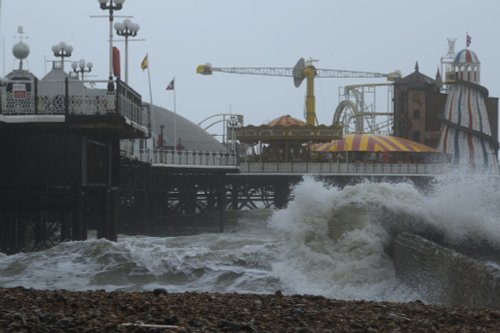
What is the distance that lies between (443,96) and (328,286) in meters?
86.9

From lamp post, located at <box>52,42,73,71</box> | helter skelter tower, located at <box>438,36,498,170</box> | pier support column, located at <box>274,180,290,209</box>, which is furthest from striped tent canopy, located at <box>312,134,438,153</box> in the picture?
lamp post, located at <box>52,42,73,71</box>

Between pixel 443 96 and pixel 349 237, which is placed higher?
pixel 443 96

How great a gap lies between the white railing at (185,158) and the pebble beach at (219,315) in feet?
113

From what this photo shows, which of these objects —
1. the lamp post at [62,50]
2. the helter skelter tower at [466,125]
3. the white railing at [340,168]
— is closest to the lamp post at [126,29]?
the lamp post at [62,50]

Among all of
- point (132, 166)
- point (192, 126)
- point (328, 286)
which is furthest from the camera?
point (192, 126)

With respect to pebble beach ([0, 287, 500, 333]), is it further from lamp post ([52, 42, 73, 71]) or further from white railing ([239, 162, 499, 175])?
white railing ([239, 162, 499, 175])

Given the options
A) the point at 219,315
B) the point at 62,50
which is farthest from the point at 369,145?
the point at 219,315

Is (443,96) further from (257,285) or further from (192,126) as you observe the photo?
(257,285)

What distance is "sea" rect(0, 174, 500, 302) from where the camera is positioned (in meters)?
21.9

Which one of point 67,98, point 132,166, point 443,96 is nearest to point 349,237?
point 67,98

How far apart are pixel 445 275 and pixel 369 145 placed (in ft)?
237

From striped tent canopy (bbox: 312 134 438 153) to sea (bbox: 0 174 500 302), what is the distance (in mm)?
58554

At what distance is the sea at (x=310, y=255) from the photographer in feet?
Answer: 71.8

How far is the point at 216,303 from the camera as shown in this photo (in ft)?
44.7
